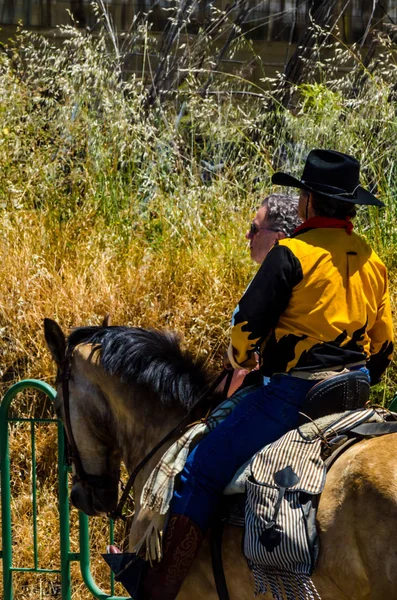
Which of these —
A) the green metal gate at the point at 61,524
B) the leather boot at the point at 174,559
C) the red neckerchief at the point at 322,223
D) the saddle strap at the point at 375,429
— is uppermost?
the red neckerchief at the point at 322,223

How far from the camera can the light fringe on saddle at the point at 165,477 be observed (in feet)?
11.5

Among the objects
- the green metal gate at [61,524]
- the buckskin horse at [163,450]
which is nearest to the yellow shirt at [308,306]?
the buckskin horse at [163,450]

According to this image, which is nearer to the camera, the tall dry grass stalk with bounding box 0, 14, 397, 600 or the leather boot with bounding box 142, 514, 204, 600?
the leather boot with bounding box 142, 514, 204, 600

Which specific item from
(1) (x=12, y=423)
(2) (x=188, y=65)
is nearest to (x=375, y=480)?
(1) (x=12, y=423)

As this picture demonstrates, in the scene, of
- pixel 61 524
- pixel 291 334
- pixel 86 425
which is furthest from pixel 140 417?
pixel 61 524

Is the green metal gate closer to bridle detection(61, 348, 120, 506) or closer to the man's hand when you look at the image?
bridle detection(61, 348, 120, 506)

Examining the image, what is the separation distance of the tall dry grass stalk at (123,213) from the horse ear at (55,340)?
7.10 feet

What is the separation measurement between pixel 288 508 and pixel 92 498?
134 centimetres

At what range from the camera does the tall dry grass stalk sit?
6.70 metres

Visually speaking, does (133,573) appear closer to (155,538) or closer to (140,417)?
(155,538)

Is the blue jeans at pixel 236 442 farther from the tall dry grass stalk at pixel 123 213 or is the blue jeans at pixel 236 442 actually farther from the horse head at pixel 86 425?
the tall dry grass stalk at pixel 123 213

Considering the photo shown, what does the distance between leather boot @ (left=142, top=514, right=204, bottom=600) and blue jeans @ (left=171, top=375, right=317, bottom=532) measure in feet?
0.13

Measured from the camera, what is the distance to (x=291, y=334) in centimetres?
342

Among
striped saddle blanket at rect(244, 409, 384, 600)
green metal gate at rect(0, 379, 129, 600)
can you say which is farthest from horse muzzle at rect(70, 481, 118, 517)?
striped saddle blanket at rect(244, 409, 384, 600)
